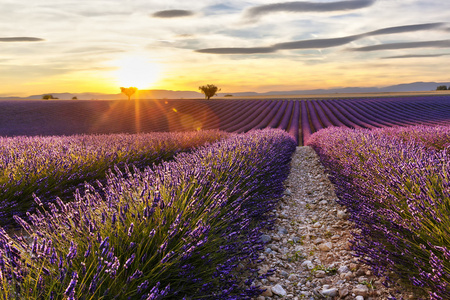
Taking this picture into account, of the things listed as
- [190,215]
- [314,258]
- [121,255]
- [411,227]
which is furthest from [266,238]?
[121,255]

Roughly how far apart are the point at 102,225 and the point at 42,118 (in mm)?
27006

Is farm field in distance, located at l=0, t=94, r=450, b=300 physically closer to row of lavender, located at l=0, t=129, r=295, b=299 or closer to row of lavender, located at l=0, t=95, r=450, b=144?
row of lavender, located at l=0, t=129, r=295, b=299

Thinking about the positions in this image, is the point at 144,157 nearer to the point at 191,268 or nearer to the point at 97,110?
the point at 191,268

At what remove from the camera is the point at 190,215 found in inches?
106

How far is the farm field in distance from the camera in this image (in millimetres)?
1810

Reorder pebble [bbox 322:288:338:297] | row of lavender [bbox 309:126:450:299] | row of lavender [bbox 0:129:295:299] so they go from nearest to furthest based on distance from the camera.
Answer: row of lavender [bbox 0:129:295:299], row of lavender [bbox 309:126:450:299], pebble [bbox 322:288:338:297]

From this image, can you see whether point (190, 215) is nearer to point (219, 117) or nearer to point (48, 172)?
point (48, 172)

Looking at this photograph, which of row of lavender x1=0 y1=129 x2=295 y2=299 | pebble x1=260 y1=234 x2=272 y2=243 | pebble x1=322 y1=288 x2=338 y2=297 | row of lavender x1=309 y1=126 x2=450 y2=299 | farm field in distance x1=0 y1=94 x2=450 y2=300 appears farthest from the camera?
pebble x1=260 y1=234 x2=272 y2=243

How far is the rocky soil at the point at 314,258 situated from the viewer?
2850 millimetres

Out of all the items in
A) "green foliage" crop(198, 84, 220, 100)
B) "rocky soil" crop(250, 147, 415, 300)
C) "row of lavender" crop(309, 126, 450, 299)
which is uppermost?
"green foliage" crop(198, 84, 220, 100)

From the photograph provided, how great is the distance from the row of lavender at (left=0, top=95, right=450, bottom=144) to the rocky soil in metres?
14.5

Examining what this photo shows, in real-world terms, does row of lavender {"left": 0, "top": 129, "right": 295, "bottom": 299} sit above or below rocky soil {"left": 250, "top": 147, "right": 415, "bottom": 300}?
above

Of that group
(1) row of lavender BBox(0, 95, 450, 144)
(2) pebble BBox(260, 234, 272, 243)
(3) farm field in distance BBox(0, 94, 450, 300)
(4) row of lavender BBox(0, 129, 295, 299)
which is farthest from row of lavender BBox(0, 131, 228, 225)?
(1) row of lavender BBox(0, 95, 450, 144)

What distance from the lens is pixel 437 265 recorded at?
205 centimetres
